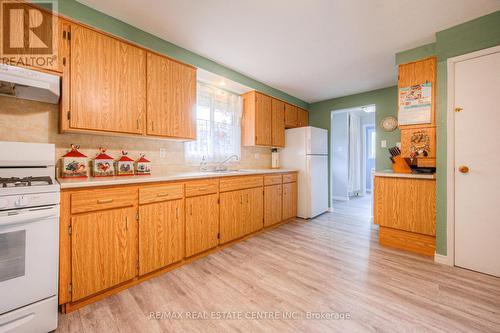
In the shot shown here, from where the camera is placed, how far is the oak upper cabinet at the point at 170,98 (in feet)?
6.97

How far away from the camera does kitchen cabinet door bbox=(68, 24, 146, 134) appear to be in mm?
1681

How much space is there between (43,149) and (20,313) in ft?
3.51

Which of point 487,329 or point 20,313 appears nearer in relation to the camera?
point 20,313

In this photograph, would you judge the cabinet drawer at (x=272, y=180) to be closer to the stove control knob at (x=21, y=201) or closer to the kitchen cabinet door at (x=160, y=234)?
the kitchen cabinet door at (x=160, y=234)

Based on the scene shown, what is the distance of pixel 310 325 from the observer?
1.34 meters

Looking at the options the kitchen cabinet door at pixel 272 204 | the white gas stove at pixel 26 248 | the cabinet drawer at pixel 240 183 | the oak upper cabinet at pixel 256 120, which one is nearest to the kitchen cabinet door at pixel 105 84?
the white gas stove at pixel 26 248

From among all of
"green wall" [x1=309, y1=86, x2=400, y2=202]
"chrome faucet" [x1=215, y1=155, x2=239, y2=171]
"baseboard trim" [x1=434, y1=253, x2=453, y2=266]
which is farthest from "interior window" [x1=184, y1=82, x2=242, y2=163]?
"baseboard trim" [x1=434, y1=253, x2=453, y2=266]

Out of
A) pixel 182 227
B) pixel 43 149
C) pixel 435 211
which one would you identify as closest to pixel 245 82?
pixel 182 227

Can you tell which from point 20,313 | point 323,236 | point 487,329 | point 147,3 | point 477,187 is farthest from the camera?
point 323,236

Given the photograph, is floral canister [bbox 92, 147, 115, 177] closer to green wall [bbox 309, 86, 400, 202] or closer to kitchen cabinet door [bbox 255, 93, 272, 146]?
kitchen cabinet door [bbox 255, 93, 272, 146]

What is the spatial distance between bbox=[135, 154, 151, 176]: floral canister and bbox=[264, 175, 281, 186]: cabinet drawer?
5.47 feet

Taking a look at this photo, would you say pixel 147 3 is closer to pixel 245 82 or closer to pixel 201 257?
pixel 245 82

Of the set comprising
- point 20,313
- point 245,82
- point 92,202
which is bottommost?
point 20,313

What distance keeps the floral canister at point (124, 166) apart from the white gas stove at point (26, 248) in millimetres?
675
